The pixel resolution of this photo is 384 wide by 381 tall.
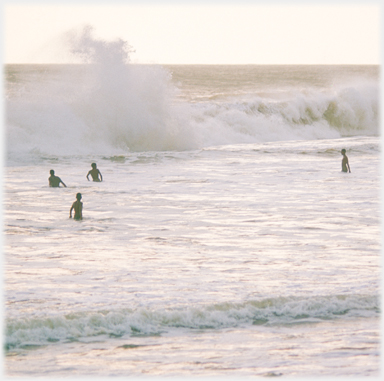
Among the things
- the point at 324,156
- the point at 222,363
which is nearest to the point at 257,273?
the point at 222,363

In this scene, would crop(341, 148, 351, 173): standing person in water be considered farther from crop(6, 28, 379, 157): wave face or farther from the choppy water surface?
crop(6, 28, 379, 157): wave face

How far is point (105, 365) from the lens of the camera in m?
5.15

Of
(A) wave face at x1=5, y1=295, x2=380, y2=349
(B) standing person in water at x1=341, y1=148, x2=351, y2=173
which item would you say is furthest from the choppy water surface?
(B) standing person in water at x1=341, y1=148, x2=351, y2=173

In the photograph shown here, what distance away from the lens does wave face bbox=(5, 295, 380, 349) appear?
19.3 feet

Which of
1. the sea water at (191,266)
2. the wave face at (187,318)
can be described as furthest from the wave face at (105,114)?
the wave face at (187,318)

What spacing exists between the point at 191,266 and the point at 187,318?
5.59ft

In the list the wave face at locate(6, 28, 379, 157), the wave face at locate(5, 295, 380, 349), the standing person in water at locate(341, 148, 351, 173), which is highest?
the wave face at locate(6, 28, 379, 157)

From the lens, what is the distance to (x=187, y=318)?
20.4ft

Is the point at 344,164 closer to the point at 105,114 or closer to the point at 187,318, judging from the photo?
the point at 105,114

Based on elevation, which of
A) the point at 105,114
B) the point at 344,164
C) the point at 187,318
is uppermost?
the point at 105,114

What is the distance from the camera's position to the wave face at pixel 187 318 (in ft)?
19.3

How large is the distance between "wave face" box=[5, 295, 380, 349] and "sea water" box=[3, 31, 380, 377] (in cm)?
2

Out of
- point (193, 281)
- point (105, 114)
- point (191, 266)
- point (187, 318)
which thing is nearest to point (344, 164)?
point (191, 266)

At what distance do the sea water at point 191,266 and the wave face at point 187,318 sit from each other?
0.05 ft
